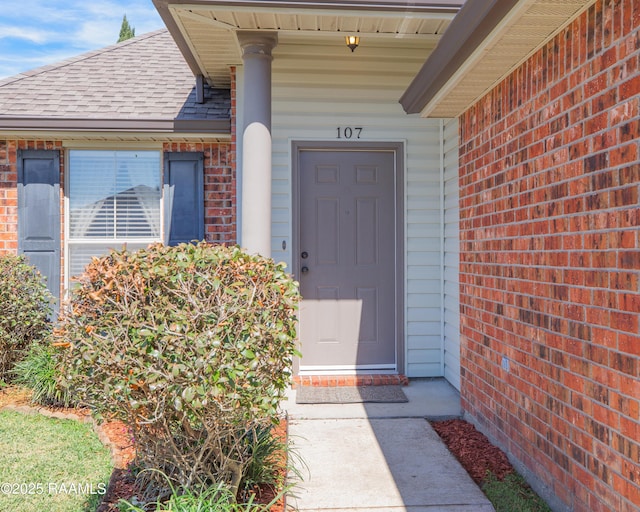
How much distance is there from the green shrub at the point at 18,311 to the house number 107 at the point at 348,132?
3463 millimetres

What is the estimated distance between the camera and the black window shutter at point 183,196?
6098 millimetres

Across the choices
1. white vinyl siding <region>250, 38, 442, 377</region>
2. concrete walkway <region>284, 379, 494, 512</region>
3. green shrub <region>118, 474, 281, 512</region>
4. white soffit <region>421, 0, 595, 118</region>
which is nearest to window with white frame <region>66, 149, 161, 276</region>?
white vinyl siding <region>250, 38, 442, 377</region>

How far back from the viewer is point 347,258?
569cm

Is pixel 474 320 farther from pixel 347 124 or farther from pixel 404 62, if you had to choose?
pixel 404 62

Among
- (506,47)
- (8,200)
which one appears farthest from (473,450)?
(8,200)

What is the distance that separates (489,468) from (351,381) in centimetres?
205

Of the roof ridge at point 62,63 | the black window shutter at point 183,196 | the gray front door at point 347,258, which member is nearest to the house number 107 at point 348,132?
the gray front door at point 347,258

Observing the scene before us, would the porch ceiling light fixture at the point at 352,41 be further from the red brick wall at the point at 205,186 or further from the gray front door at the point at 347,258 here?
the red brick wall at the point at 205,186

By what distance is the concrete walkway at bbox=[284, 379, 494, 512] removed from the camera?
3061 mm

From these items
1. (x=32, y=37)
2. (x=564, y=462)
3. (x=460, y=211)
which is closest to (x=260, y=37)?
(x=460, y=211)

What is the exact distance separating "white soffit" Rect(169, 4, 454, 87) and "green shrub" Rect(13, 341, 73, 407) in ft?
9.62

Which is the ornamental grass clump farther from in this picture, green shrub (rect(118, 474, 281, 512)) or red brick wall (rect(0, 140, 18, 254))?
red brick wall (rect(0, 140, 18, 254))

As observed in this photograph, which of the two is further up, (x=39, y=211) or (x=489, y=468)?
(x=39, y=211)

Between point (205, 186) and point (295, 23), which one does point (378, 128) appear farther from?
point (205, 186)
